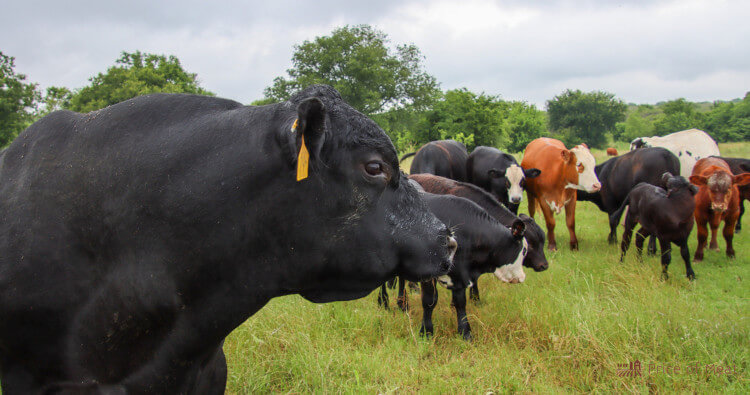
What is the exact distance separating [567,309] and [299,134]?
4443 mm

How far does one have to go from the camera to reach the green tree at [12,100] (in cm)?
2542

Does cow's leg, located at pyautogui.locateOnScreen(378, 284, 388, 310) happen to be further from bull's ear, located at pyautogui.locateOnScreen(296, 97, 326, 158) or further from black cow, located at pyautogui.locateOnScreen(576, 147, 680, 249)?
black cow, located at pyautogui.locateOnScreen(576, 147, 680, 249)

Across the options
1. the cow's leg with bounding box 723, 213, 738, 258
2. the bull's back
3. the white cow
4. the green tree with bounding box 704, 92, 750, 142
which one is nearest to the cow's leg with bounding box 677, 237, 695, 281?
the cow's leg with bounding box 723, 213, 738, 258

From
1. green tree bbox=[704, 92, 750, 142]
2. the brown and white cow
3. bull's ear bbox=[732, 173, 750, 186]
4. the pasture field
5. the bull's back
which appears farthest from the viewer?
green tree bbox=[704, 92, 750, 142]

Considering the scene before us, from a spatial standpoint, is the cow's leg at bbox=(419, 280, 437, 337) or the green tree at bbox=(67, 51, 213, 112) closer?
the cow's leg at bbox=(419, 280, 437, 337)


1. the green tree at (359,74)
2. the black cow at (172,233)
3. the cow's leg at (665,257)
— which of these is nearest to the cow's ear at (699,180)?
the cow's leg at (665,257)

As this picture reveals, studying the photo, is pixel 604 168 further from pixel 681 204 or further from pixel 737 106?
pixel 737 106

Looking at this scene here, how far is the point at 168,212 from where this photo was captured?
144 centimetres

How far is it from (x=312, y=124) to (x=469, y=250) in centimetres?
409

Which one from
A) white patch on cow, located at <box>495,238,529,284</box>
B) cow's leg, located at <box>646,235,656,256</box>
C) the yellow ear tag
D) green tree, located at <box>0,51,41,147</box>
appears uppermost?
green tree, located at <box>0,51,41,147</box>

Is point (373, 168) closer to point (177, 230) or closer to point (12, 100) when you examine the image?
point (177, 230)

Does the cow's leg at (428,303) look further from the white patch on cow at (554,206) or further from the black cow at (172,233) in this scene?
the white patch on cow at (554,206)

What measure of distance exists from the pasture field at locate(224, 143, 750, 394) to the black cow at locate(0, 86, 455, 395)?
220 centimetres

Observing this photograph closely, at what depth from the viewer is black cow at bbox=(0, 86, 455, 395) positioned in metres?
1.43
